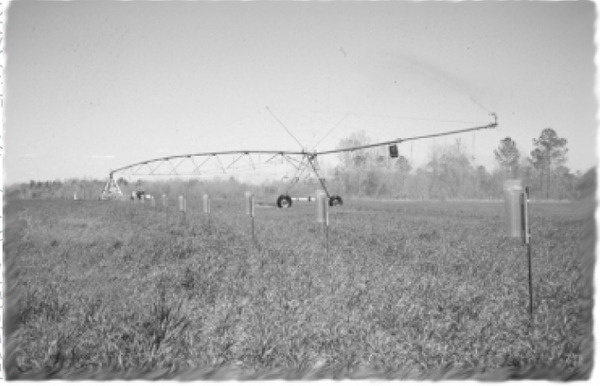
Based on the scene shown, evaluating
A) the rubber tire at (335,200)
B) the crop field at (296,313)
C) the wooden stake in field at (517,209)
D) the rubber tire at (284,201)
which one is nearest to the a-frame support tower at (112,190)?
the crop field at (296,313)

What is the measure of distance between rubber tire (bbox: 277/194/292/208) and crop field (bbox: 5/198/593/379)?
36.7ft

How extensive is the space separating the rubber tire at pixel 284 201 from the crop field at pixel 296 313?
36.7ft

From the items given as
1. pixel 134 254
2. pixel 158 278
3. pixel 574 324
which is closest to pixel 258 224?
pixel 134 254

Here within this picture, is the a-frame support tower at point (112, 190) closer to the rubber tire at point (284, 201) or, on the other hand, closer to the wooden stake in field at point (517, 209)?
the wooden stake in field at point (517, 209)

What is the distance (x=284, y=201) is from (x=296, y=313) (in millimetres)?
15641

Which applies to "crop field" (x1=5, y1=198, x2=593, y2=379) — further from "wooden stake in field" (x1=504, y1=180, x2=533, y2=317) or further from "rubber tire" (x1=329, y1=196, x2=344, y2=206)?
"rubber tire" (x1=329, y1=196, x2=344, y2=206)

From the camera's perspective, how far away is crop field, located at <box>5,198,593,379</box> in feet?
12.8

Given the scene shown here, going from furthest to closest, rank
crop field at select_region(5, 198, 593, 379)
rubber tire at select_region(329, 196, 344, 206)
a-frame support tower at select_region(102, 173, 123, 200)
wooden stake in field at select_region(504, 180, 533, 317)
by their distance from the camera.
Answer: rubber tire at select_region(329, 196, 344, 206) → a-frame support tower at select_region(102, 173, 123, 200) → wooden stake in field at select_region(504, 180, 533, 317) → crop field at select_region(5, 198, 593, 379)

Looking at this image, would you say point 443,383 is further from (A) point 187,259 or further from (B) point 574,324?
(A) point 187,259

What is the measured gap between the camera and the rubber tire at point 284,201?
2025 cm

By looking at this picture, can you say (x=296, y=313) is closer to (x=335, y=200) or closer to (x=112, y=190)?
(x=112, y=190)

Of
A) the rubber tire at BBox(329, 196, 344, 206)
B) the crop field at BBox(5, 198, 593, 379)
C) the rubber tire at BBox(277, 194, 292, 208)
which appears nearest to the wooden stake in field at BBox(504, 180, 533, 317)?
the crop field at BBox(5, 198, 593, 379)

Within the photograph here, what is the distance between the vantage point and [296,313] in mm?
4898

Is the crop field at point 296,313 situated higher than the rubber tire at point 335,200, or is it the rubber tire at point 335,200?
the rubber tire at point 335,200
